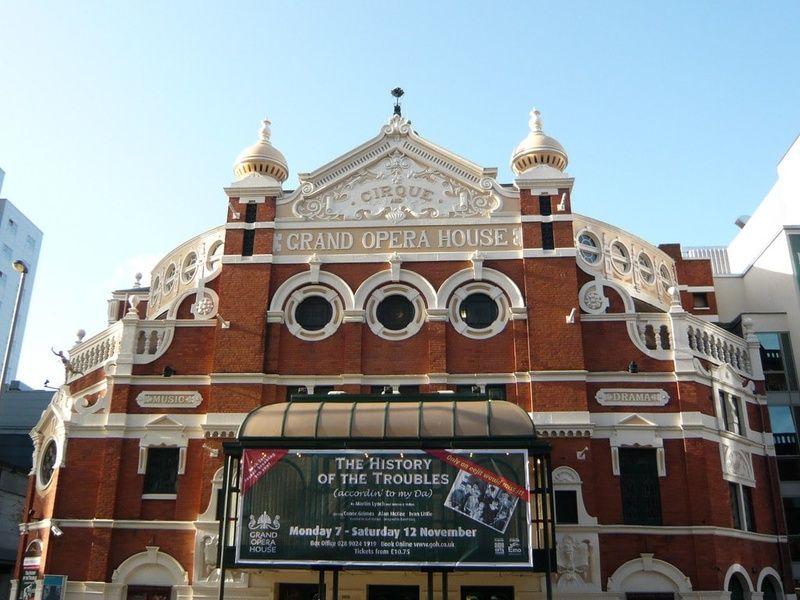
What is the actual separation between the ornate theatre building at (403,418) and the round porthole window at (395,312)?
0.08 m

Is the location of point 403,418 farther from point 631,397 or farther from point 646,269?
point 646,269

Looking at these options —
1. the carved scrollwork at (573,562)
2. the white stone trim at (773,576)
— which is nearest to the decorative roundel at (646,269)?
the white stone trim at (773,576)

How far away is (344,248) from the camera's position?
3038 cm

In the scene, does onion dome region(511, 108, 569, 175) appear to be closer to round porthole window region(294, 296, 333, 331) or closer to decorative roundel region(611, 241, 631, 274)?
decorative roundel region(611, 241, 631, 274)

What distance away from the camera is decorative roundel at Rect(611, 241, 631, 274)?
3366cm

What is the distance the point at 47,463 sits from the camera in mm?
30000

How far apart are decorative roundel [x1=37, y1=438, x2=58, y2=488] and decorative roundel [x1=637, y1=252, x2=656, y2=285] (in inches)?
943

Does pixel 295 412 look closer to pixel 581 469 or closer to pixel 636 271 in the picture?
pixel 581 469

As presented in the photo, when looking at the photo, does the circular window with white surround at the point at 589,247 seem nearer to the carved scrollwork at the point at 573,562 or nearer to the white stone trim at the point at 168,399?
the carved scrollwork at the point at 573,562

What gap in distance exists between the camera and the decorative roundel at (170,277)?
33.2 metres

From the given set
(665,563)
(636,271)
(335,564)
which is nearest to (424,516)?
(335,564)

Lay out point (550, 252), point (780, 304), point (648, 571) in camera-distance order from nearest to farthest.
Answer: point (648, 571), point (550, 252), point (780, 304)

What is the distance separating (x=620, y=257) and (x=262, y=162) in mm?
15061

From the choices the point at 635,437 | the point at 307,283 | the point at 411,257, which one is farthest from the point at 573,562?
the point at 307,283
